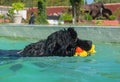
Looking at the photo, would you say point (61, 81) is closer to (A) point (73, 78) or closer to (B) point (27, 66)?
(A) point (73, 78)

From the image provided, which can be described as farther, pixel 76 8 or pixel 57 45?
pixel 76 8

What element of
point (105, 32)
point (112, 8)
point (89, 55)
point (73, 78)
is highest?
point (73, 78)

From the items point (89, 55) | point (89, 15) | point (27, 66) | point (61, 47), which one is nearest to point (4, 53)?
point (61, 47)

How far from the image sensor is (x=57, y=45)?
6.39m

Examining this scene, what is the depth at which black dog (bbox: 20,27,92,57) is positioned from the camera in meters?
6.35

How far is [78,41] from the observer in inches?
263

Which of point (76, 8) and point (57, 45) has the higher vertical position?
point (57, 45)

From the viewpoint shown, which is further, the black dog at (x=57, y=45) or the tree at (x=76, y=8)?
the tree at (x=76, y=8)

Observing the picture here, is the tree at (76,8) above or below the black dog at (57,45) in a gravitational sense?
below

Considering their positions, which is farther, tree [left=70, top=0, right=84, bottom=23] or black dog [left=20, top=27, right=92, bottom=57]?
tree [left=70, top=0, right=84, bottom=23]

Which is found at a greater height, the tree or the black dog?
the black dog

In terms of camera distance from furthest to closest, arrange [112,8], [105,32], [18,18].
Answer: [112,8] → [18,18] → [105,32]

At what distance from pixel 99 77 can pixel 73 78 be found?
33cm

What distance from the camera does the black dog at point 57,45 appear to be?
6349 millimetres
